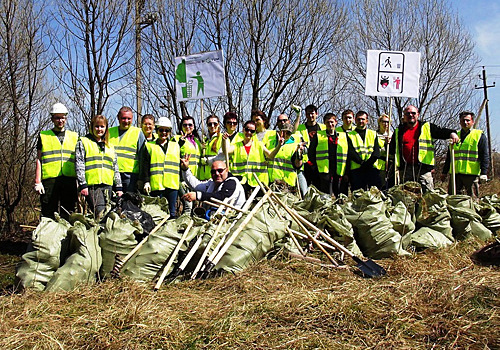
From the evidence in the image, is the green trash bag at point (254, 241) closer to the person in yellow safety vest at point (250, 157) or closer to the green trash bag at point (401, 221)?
the green trash bag at point (401, 221)

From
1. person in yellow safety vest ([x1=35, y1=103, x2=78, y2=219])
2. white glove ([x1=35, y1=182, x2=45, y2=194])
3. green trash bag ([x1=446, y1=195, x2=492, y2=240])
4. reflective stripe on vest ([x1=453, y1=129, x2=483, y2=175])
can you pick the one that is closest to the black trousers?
person in yellow safety vest ([x1=35, y1=103, x2=78, y2=219])

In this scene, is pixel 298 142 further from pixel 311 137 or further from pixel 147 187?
pixel 147 187

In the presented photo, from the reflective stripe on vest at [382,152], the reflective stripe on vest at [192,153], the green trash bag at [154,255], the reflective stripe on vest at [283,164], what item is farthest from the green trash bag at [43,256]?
the reflective stripe on vest at [382,152]

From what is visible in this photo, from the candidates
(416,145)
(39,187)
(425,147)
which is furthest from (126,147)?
(425,147)

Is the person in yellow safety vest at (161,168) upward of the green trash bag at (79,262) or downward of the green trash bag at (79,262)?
upward

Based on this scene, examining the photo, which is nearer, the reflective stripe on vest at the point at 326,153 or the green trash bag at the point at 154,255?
the green trash bag at the point at 154,255

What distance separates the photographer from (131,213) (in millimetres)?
4867

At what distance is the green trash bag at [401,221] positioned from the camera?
530 cm

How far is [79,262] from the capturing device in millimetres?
4023

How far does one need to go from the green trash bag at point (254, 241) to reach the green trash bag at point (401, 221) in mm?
1358

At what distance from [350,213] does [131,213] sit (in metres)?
2.40

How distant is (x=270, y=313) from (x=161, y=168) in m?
3.28

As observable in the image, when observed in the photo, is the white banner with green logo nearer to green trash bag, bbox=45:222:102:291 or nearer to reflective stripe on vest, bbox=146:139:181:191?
reflective stripe on vest, bbox=146:139:181:191

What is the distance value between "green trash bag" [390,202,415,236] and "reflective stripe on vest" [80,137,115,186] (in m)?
3.40
